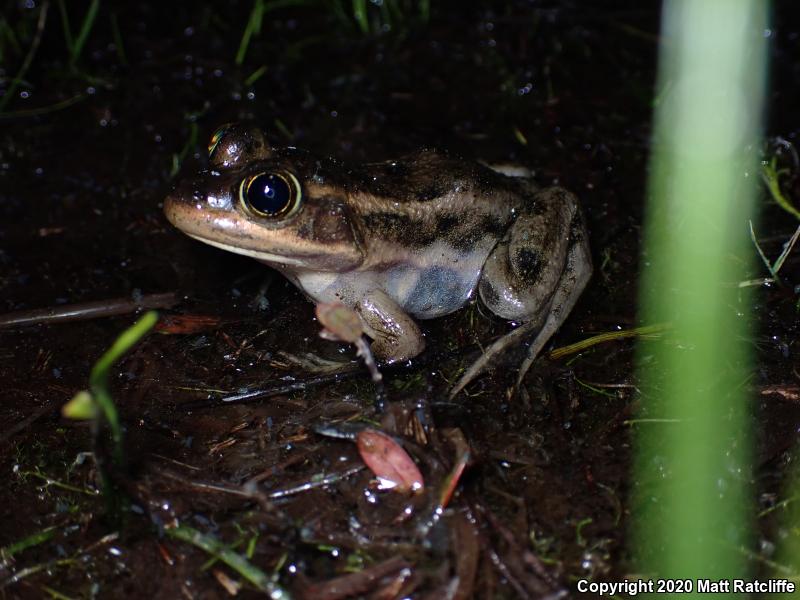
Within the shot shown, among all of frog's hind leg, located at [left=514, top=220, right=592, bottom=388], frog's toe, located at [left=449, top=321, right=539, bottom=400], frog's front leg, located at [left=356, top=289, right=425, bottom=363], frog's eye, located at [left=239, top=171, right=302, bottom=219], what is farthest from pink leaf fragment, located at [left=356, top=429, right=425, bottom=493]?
frog's eye, located at [left=239, top=171, right=302, bottom=219]

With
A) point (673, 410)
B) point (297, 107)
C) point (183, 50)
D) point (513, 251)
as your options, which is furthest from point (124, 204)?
point (673, 410)

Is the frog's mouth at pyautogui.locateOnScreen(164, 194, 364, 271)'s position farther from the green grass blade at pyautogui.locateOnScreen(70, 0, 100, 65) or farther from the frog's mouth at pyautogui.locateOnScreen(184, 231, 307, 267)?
the green grass blade at pyautogui.locateOnScreen(70, 0, 100, 65)

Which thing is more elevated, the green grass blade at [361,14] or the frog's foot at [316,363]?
the green grass blade at [361,14]

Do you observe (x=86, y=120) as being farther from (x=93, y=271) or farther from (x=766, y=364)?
(x=766, y=364)

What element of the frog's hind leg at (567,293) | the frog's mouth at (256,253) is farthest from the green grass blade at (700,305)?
the frog's mouth at (256,253)

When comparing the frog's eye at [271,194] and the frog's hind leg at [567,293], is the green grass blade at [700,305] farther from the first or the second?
the frog's eye at [271,194]

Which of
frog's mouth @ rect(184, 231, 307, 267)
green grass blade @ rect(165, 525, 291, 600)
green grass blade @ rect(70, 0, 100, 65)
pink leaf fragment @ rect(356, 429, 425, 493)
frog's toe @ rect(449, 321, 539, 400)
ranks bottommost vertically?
green grass blade @ rect(165, 525, 291, 600)

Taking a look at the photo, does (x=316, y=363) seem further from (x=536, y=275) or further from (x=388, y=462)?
(x=536, y=275)
